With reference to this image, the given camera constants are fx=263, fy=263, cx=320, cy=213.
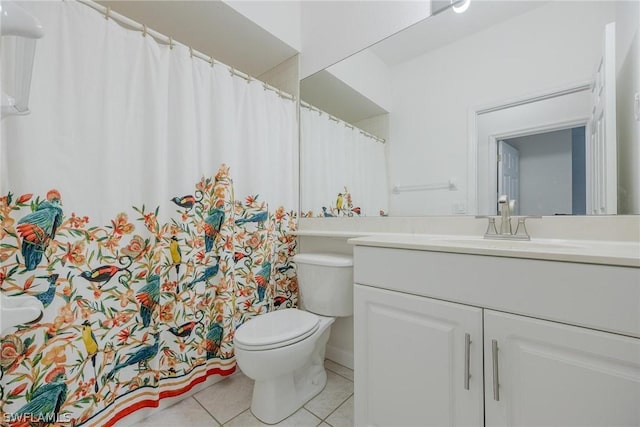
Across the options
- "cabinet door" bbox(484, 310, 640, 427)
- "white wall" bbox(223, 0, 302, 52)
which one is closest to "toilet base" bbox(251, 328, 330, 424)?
"cabinet door" bbox(484, 310, 640, 427)

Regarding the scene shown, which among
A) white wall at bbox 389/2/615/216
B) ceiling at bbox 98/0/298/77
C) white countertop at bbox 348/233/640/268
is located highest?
ceiling at bbox 98/0/298/77

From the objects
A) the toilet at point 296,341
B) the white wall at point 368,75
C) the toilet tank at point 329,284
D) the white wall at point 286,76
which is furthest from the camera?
the white wall at point 286,76

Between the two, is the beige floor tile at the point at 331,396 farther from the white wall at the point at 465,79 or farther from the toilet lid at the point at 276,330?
the white wall at the point at 465,79

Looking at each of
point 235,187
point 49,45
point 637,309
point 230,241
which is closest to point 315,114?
point 235,187

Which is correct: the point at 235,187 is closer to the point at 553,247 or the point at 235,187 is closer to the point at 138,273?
the point at 138,273

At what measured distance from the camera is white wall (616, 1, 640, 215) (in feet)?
2.90

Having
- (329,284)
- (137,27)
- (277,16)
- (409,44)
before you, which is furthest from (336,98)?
(329,284)

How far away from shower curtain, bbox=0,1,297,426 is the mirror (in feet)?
2.09

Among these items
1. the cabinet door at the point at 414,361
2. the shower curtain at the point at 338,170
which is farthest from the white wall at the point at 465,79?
the cabinet door at the point at 414,361

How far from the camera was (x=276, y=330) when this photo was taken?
1.23 meters

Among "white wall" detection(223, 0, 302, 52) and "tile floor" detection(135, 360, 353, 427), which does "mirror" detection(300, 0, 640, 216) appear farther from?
"tile floor" detection(135, 360, 353, 427)

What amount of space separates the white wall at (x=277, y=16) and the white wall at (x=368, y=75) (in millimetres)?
402

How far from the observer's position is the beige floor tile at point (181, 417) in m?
1.17

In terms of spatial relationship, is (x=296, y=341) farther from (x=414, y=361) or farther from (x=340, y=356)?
(x=340, y=356)
